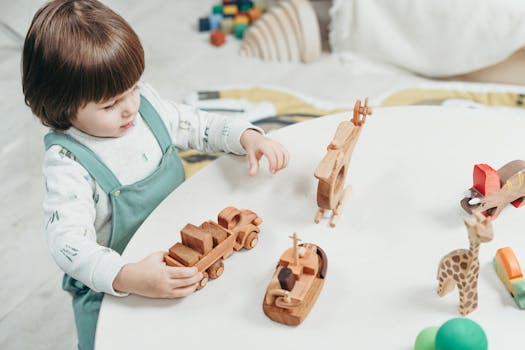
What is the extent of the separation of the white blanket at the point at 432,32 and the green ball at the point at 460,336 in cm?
121

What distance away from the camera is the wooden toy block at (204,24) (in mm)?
2107

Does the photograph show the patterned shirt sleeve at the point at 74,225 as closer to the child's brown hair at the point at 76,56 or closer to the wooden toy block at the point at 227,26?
the child's brown hair at the point at 76,56

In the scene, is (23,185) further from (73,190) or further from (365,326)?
(365,326)

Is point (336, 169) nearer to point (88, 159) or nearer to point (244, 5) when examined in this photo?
point (88, 159)

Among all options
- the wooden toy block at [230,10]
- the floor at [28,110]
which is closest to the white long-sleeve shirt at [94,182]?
the floor at [28,110]

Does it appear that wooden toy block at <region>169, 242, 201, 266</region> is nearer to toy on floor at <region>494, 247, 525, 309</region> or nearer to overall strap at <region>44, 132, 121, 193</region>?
overall strap at <region>44, 132, 121, 193</region>

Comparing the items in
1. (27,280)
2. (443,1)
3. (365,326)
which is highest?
(365,326)

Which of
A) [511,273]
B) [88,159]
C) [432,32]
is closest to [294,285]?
[511,273]

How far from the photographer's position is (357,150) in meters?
0.96

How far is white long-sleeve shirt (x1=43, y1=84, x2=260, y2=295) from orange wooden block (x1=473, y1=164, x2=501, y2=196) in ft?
1.08

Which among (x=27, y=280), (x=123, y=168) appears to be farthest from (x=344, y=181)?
(x=27, y=280)

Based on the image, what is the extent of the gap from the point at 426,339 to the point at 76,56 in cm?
52

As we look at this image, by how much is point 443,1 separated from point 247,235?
1.15 metres

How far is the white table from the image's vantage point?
0.73 m
